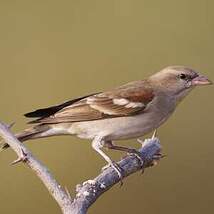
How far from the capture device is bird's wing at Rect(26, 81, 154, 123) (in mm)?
5164

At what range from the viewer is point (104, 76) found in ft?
25.0

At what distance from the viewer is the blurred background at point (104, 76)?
22.9 feet

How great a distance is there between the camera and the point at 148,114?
5.21 meters

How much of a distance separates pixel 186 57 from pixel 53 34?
1.36 metres

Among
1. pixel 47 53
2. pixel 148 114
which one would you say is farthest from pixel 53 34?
pixel 148 114

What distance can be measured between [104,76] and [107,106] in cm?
234

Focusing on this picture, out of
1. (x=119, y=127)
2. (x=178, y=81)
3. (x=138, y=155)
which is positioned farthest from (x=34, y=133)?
(x=178, y=81)

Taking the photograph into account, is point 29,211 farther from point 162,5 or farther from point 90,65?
point 162,5

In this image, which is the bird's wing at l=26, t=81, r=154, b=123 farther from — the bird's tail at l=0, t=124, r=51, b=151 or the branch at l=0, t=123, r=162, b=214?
the branch at l=0, t=123, r=162, b=214

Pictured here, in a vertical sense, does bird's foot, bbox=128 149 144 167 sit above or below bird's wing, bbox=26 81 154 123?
below

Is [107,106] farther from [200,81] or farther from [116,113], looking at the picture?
[200,81]

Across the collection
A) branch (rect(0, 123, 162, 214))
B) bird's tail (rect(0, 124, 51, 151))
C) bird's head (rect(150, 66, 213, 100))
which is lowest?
branch (rect(0, 123, 162, 214))

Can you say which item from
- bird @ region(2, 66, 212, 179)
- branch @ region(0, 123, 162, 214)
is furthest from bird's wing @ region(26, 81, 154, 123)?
branch @ region(0, 123, 162, 214)

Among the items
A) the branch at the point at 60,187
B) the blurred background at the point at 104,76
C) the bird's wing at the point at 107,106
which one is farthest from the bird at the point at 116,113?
the blurred background at the point at 104,76
